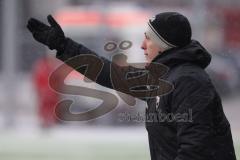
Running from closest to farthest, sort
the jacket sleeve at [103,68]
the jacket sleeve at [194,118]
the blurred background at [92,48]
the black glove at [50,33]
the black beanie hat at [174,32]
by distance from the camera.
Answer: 1. the jacket sleeve at [194,118]
2. the black beanie hat at [174,32]
3. the black glove at [50,33]
4. the jacket sleeve at [103,68]
5. the blurred background at [92,48]

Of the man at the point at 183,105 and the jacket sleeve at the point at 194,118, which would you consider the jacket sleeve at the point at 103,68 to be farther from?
the jacket sleeve at the point at 194,118

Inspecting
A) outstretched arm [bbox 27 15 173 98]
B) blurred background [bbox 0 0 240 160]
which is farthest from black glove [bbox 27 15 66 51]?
blurred background [bbox 0 0 240 160]

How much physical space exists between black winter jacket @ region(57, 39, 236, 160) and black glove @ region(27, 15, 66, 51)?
1.65ft

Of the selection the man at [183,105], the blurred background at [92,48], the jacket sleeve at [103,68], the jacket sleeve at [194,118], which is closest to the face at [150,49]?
the man at [183,105]

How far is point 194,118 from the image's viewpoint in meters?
3.20

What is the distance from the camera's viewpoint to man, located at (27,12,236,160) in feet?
10.5

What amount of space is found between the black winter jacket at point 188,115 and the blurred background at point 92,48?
773cm

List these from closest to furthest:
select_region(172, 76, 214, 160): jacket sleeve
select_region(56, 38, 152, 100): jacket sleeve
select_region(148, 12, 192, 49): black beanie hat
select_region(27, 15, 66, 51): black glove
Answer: select_region(172, 76, 214, 160): jacket sleeve, select_region(148, 12, 192, 49): black beanie hat, select_region(27, 15, 66, 51): black glove, select_region(56, 38, 152, 100): jacket sleeve

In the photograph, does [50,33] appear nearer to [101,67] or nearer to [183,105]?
[101,67]

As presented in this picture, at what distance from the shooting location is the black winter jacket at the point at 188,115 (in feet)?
10.5

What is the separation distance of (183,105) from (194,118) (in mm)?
75

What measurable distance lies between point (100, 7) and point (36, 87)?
161cm

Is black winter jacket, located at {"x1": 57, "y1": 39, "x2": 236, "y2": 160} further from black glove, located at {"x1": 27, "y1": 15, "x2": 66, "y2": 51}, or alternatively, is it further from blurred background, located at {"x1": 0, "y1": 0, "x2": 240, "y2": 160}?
blurred background, located at {"x1": 0, "y1": 0, "x2": 240, "y2": 160}

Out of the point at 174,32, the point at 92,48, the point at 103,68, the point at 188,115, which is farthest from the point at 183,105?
the point at 92,48
